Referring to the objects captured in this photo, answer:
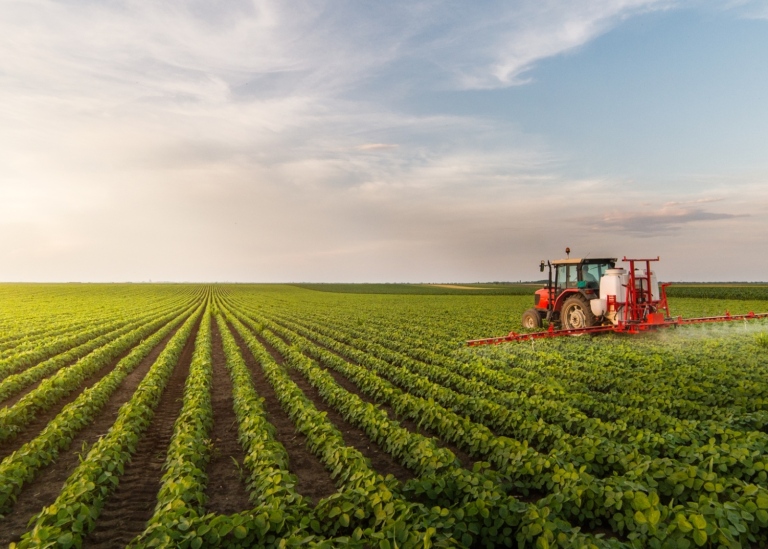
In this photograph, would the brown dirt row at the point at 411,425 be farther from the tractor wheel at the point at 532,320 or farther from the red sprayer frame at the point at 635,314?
the tractor wheel at the point at 532,320

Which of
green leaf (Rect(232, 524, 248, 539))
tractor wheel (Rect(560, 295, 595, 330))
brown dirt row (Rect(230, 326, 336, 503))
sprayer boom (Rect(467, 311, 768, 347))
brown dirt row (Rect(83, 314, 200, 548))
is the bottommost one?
brown dirt row (Rect(83, 314, 200, 548))

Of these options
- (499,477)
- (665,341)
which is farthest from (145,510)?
(665,341)

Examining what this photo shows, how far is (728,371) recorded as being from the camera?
1126 cm

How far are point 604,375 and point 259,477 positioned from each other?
8318 mm

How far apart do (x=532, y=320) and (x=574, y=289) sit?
299 centimetres

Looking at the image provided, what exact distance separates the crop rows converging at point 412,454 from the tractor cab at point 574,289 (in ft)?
7.62

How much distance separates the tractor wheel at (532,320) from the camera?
67.7ft

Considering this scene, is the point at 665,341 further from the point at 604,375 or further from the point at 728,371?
the point at 604,375

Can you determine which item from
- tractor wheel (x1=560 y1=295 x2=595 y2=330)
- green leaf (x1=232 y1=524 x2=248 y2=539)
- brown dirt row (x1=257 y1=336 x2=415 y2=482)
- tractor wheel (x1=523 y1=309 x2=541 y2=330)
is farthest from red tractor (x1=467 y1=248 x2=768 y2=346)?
green leaf (x1=232 y1=524 x2=248 y2=539)

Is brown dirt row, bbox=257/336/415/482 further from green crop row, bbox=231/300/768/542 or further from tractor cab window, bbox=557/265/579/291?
tractor cab window, bbox=557/265/579/291

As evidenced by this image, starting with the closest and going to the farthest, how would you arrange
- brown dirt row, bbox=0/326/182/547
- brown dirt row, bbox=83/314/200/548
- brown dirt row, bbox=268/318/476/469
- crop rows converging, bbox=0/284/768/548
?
crop rows converging, bbox=0/284/768/548 < brown dirt row, bbox=83/314/200/548 < brown dirt row, bbox=0/326/182/547 < brown dirt row, bbox=268/318/476/469

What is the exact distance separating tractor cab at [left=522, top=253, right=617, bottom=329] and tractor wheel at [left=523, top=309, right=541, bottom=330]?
0.75 m

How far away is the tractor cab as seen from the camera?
17.7m

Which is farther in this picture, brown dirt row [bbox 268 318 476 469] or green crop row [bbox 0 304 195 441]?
green crop row [bbox 0 304 195 441]
